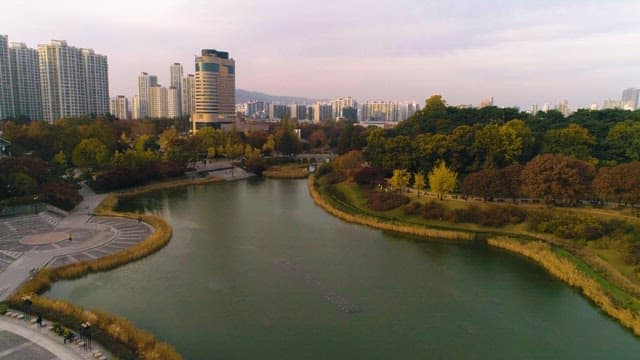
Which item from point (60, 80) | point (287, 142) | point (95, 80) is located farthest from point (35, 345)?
point (95, 80)

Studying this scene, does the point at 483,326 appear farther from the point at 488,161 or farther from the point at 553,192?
the point at 488,161

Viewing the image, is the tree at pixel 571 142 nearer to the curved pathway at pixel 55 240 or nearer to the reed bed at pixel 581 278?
the reed bed at pixel 581 278

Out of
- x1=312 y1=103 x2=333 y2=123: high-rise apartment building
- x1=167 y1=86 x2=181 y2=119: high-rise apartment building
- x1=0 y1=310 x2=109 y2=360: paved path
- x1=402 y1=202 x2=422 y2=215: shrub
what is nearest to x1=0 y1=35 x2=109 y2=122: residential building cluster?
x1=167 y1=86 x2=181 y2=119: high-rise apartment building

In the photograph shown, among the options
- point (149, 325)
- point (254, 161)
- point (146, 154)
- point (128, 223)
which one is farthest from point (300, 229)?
point (254, 161)

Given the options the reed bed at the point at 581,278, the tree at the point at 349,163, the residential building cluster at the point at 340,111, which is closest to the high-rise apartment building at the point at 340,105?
the residential building cluster at the point at 340,111

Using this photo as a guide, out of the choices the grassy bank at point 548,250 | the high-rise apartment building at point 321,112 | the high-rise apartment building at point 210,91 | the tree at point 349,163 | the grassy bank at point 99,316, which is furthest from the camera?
the high-rise apartment building at point 321,112

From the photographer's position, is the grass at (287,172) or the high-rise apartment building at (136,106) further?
the high-rise apartment building at (136,106)
